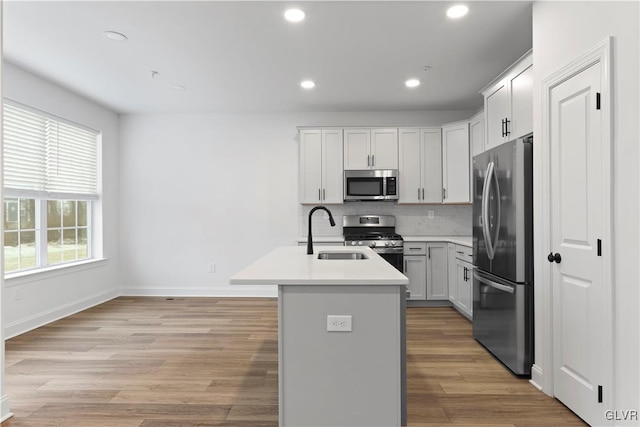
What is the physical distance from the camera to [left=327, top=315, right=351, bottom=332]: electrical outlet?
182 centimetres

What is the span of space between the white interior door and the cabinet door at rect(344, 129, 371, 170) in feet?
9.18

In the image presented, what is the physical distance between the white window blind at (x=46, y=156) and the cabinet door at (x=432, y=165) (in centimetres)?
447

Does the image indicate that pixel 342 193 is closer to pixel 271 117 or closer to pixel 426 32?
pixel 271 117

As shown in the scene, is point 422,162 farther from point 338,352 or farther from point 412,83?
point 338,352

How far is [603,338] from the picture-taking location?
6.30 feet

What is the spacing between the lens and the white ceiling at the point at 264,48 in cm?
269

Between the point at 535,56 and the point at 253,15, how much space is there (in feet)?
6.60

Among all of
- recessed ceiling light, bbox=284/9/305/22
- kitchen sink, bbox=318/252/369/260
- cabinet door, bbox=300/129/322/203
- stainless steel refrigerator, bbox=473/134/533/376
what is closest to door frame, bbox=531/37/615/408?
stainless steel refrigerator, bbox=473/134/533/376

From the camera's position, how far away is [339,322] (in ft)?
5.97

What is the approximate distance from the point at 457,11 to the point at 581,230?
5.64ft

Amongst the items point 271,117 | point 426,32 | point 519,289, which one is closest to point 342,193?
point 271,117

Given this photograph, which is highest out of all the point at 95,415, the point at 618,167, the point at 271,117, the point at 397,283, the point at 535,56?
the point at 271,117

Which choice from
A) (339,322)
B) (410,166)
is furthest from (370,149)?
(339,322)

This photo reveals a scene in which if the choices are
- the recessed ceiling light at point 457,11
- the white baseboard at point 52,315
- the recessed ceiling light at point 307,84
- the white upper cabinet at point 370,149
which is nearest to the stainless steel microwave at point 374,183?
the white upper cabinet at point 370,149
